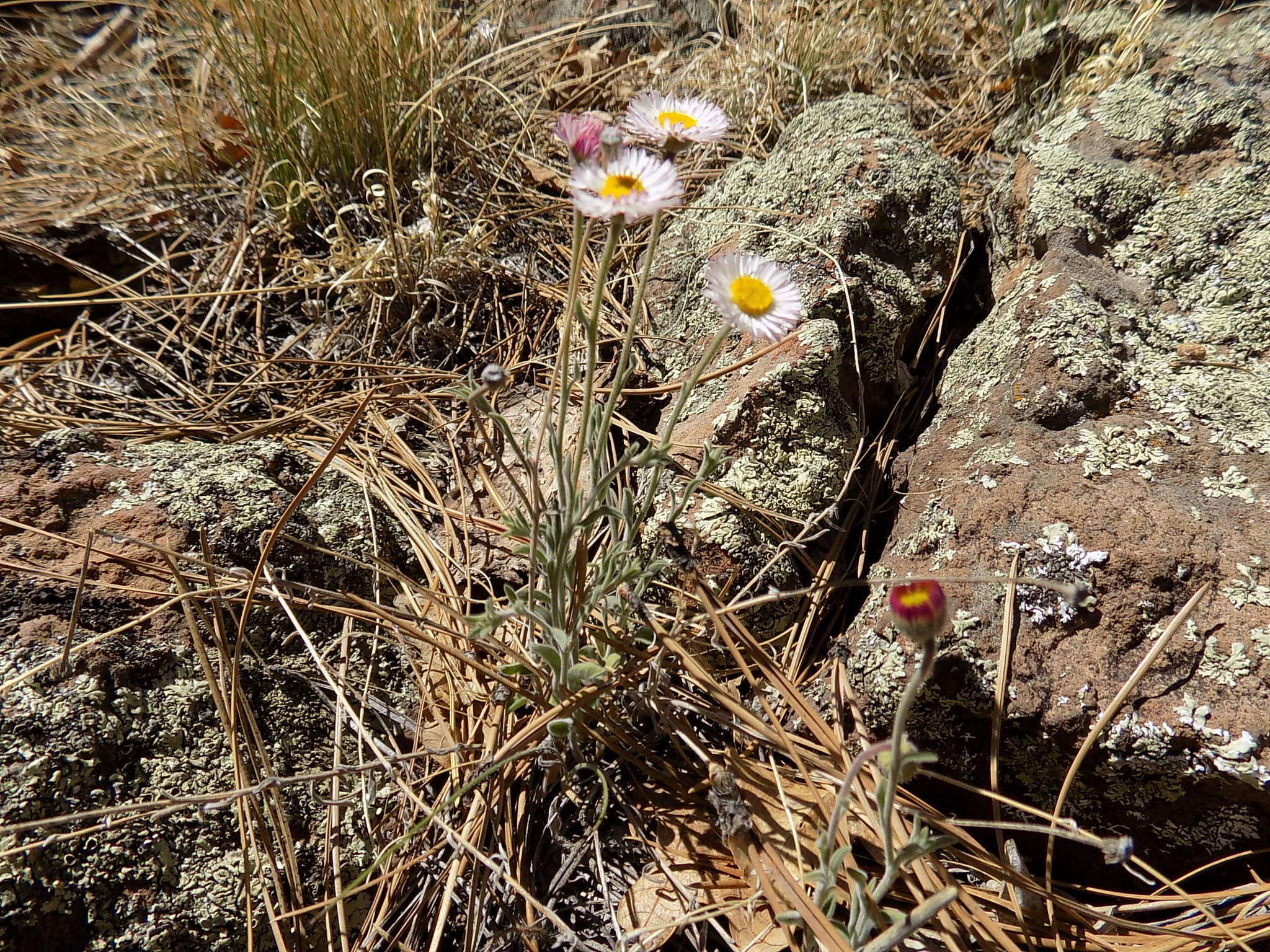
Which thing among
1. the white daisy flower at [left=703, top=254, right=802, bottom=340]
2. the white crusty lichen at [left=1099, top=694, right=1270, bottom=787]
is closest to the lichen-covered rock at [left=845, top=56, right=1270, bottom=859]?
the white crusty lichen at [left=1099, top=694, right=1270, bottom=787]

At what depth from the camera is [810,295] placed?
1954 millimetres

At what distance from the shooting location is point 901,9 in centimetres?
310

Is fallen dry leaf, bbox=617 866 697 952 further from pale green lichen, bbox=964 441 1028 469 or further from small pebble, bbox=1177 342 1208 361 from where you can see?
small pebble, bbox=1177 342 1208 361

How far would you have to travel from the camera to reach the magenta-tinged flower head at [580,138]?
3.92ft

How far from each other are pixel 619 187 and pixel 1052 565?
1077 mm

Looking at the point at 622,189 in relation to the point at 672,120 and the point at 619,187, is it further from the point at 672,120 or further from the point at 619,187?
the point at 672,120

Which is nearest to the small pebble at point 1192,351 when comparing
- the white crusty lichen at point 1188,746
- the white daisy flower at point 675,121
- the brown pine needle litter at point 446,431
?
the brown pine needle litter at point 446,431

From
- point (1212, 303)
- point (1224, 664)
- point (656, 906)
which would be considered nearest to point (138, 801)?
point (656, 906)

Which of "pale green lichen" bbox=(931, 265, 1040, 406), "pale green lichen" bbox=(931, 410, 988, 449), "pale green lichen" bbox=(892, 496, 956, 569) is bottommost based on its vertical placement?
"pale green lichen" bbox=(892, 496, 956, 569)

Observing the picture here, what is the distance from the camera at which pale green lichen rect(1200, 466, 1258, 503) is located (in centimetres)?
154

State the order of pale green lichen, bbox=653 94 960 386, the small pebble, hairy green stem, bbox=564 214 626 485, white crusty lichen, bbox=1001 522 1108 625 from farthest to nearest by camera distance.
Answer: pale green lichen, bbox=653 94 960 386 < the small pebble < white crusty lichen, bbox=1001 522 1108 625 < hairy green stem, bbox=564 214 626 485

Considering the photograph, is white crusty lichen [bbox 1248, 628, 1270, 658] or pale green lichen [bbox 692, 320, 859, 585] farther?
pale green lichen [bbox 692, 320, 859, 585]

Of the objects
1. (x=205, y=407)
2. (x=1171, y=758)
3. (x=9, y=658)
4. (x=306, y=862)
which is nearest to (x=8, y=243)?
(x=205, y=407)

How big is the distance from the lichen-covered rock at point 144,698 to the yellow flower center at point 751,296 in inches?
41.9
